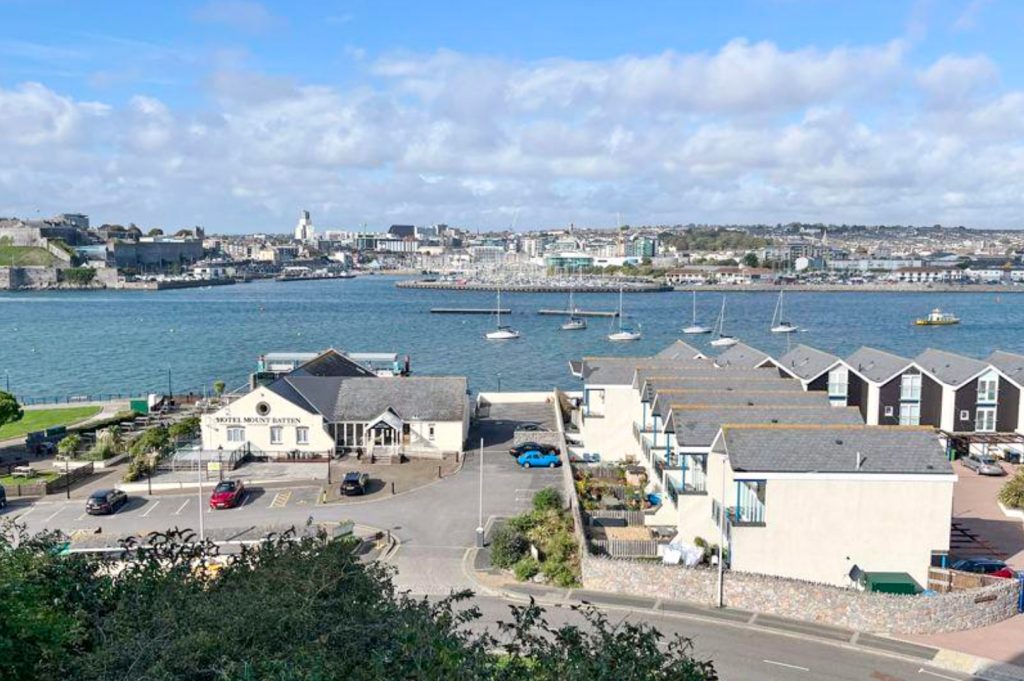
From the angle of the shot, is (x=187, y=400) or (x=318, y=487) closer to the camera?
(x=318, y=487)

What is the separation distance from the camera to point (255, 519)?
28688 mm

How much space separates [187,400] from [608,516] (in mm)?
32395

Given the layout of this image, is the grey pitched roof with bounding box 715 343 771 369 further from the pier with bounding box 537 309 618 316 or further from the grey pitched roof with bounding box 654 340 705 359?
the pier with bounding box 537 309 618 316

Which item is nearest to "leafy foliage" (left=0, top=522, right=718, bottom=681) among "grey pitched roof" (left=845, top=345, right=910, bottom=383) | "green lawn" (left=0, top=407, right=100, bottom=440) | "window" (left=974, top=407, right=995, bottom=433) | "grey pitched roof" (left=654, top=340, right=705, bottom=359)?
"grey pitched roof" (left=845, top=345, right=910, bottom=383)

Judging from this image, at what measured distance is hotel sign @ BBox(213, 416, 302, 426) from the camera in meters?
37.0

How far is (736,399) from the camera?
1238 inches

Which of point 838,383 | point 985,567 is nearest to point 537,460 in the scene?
point 838,383

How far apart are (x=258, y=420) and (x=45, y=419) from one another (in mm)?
16838

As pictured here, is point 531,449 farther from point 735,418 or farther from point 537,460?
point 735,418

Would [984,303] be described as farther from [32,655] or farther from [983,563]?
[32,655]

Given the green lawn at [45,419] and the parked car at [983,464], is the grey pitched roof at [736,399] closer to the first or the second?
the parked car at [983,464]

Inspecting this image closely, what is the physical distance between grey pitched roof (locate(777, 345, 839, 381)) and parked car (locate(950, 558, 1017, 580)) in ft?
58.0

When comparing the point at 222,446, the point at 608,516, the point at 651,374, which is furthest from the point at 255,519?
the point at 651,374

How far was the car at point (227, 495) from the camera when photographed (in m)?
30.1
